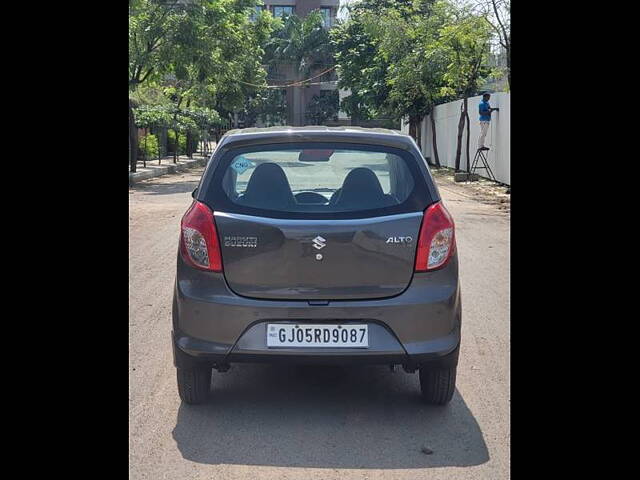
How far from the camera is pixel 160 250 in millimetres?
11852

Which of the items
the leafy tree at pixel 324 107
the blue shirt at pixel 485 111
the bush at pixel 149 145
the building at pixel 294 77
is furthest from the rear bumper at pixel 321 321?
the leafy tree at pixel 324 107

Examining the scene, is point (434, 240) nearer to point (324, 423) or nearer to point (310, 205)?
point (310, 205)

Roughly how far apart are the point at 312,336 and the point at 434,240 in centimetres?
87

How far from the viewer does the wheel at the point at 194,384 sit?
529cm

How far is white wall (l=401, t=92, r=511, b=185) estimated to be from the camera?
70.6 feet

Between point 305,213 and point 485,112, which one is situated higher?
point 485,112

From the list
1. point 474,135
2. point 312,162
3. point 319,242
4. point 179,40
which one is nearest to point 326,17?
point 474,135

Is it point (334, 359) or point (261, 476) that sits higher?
point (334, 359)

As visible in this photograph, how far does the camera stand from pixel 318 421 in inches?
204

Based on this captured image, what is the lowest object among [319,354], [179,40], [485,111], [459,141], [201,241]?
[319,354]
